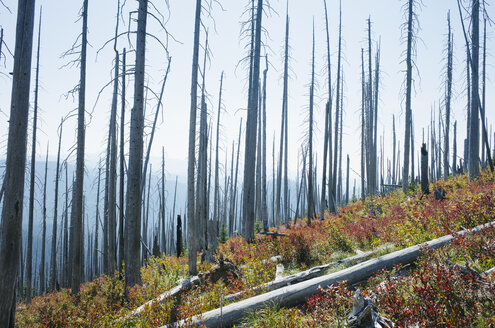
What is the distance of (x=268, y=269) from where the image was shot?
6.63 meters

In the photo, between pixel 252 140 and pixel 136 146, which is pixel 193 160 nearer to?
pixel 136 146

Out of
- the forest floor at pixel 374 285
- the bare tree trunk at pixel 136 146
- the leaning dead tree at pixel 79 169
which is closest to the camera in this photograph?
the forest floor at pixel 374 285

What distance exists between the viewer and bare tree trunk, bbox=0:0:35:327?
11.9ft

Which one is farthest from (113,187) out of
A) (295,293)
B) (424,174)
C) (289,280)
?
(424,174)

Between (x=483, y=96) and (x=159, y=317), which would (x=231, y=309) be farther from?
(x=483, y=96)

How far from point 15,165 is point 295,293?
4.95 metres

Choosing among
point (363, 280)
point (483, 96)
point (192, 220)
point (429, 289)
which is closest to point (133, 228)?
point (192, 220)

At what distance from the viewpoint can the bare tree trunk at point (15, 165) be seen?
3.64 m

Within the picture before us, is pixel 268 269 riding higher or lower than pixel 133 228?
lower

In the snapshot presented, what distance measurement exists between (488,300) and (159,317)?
4.85 metres

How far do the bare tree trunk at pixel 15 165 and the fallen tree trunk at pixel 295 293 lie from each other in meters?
2.45

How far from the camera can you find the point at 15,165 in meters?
3.82

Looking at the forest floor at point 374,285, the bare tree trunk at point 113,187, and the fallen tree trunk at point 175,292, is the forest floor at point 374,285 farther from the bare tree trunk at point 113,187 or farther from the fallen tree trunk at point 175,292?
the bare tree trunk at point 113,187

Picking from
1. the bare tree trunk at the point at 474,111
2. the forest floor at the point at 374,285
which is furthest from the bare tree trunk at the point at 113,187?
the bare tree trunk at the point at 474,111
